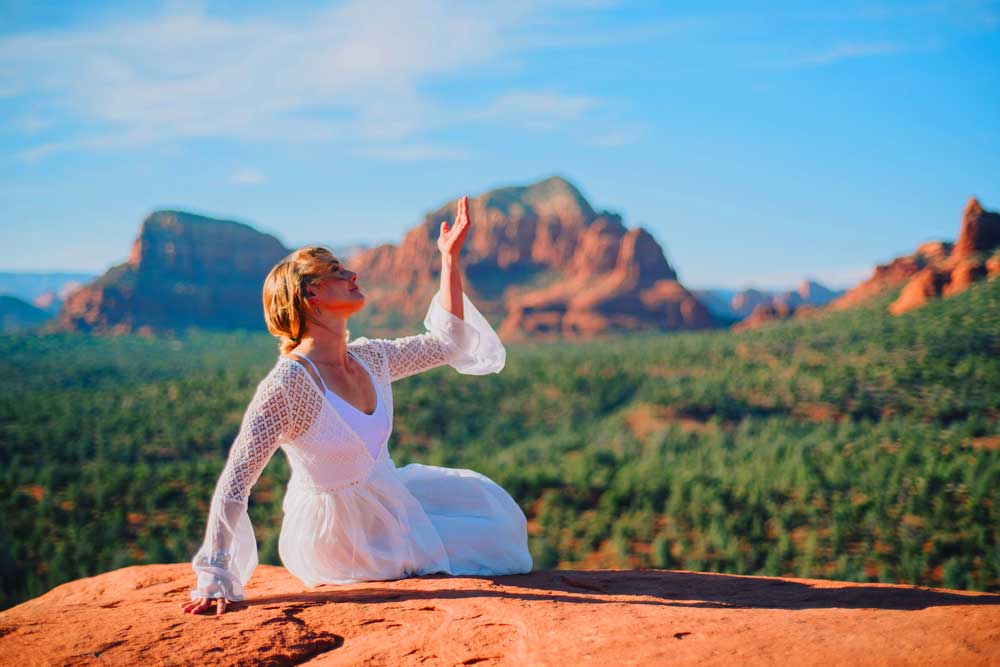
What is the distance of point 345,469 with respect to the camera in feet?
12.4

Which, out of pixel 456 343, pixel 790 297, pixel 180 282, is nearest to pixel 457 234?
pixel 456 343

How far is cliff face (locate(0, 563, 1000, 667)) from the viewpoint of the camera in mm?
2670

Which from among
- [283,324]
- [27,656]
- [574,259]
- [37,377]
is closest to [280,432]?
[283,324]

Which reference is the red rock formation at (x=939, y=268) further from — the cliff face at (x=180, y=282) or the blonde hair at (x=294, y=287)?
the cliff face at (x=180, y=282)

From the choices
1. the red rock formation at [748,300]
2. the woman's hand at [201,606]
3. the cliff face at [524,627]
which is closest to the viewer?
the cliff face at [524,627]

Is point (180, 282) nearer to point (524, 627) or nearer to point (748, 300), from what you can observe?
point (524, 627)

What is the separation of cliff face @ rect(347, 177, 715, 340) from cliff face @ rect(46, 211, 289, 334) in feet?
58.0

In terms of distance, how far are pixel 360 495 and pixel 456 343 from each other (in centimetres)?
107

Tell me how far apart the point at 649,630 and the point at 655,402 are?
2741cm

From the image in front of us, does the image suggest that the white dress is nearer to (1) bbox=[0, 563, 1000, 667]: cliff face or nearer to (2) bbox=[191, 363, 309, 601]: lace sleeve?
(2) bbox=[191, 363, 309, 601]: lace sleeve

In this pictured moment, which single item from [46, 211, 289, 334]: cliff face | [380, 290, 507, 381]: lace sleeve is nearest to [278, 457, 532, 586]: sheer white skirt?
[380, 290, 507, 381]: lace sleeve

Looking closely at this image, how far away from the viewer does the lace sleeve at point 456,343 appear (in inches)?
175

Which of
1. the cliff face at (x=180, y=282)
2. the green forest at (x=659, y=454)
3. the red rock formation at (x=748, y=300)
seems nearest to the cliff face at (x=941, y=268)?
the green forest at (x=659, y=454)

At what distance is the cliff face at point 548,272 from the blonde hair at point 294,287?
77179 millimetres
